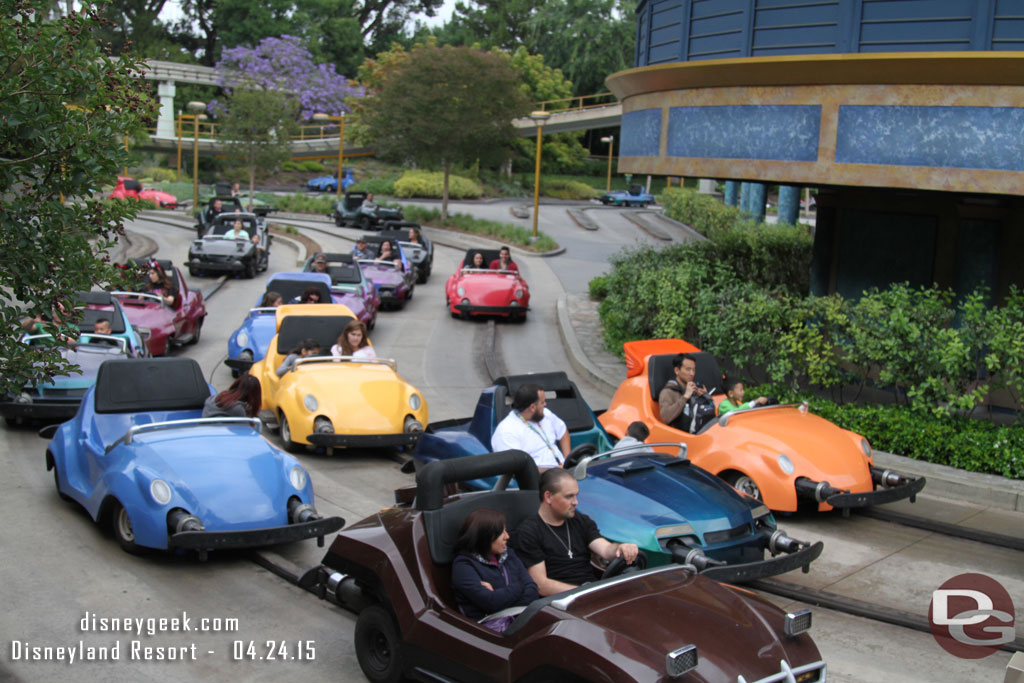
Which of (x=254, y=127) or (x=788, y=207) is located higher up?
(x=254, y=127)

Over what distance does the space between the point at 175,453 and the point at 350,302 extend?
34.3ft

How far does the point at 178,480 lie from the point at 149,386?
239 centimetres

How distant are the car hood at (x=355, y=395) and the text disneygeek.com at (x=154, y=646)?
412cm

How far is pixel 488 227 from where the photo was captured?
39219 millimetres

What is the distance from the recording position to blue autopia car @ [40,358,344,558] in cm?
754

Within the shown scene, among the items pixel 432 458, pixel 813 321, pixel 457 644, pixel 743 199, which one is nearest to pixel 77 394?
pixel 432 458

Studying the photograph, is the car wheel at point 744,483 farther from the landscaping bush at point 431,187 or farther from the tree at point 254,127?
the landscaping bush at point 431,187

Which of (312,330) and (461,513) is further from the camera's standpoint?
(312,330)

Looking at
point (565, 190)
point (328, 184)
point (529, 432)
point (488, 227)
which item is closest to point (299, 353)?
point (529, 432)

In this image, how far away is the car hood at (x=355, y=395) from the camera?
35.7 ft

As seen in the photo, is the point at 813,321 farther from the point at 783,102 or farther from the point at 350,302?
the point at 350,302

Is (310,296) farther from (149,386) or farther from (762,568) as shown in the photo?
(762,568)

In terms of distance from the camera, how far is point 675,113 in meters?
15.7

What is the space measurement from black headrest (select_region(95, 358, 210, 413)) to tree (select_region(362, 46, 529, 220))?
1155 inches
